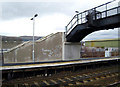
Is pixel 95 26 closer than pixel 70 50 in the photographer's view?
Yes

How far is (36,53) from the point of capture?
14.0 metres

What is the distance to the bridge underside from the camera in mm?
9825

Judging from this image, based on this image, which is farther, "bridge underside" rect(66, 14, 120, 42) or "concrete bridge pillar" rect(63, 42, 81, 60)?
"concrete bridge pillar" rect(63, 42, 81, 60)

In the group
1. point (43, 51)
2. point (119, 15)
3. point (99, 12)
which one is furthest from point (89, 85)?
point (43, 51)

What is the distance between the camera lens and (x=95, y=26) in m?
11.0

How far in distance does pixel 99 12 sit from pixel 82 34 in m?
3.90

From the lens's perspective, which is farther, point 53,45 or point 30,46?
point 53,45

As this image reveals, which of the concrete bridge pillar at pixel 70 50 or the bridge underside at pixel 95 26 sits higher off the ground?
the bridge underside at pixel 95 26

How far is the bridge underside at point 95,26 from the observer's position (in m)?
9.82

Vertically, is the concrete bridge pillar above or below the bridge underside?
below

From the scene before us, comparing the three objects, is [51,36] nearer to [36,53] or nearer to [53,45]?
[53,45]

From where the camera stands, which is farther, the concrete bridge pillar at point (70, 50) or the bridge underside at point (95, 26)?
the concrete bridge pillar at point (70, 50)

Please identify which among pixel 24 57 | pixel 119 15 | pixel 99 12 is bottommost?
pixel 24 57

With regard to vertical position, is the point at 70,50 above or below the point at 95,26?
below
